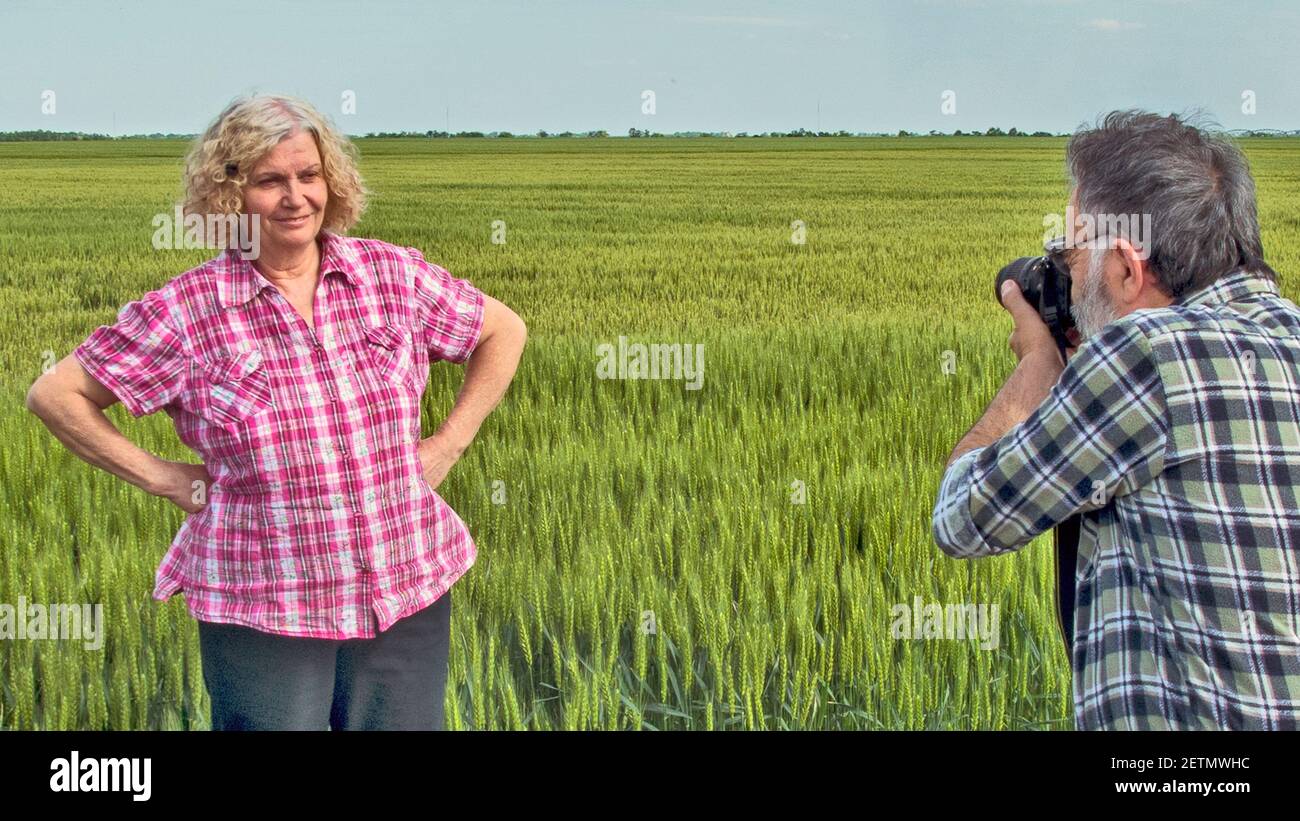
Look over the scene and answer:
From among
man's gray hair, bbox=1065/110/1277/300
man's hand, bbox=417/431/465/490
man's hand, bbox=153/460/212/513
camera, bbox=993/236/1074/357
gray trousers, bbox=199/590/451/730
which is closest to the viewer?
man's gray hair, bbox=1065/110/1277/300

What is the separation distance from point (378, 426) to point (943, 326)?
5.68 m

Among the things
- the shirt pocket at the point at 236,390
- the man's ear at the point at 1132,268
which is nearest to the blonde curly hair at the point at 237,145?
the shirt pocket at the point at 236,390

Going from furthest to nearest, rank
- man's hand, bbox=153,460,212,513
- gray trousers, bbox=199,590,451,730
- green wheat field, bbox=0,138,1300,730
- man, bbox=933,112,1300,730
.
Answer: green wheat field, bbox=0,138,1300,730, man's hand, bbox=153,460,212,513, gray trousers, bbox=199,590,451,730, man, bbox=933,112,1300,730

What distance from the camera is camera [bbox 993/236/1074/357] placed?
165 cm

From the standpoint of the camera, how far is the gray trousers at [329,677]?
1.76 meters

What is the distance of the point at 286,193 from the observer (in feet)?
5.95

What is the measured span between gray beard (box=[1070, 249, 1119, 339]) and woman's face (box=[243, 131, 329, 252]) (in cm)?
110

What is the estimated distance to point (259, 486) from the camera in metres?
1.77

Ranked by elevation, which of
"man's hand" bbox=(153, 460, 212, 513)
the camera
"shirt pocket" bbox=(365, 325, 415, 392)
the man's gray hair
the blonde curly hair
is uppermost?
the blonde curly hair

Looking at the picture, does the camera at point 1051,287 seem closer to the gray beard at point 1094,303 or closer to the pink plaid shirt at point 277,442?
the gray beard at point 1094,303

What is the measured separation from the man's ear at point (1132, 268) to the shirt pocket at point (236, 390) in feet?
3.82

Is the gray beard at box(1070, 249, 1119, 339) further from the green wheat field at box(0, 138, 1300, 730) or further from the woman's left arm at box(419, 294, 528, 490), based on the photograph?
the woman's left arm at box(419, 294, 528, 490)

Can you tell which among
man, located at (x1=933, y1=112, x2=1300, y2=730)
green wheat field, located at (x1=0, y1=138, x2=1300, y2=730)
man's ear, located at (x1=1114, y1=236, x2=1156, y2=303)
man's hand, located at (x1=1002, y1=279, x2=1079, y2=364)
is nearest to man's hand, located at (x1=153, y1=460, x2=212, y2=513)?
green wheat field, located at (x1=0, y1=138, x2=1300, y2=730)

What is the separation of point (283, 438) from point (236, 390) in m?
0.10
